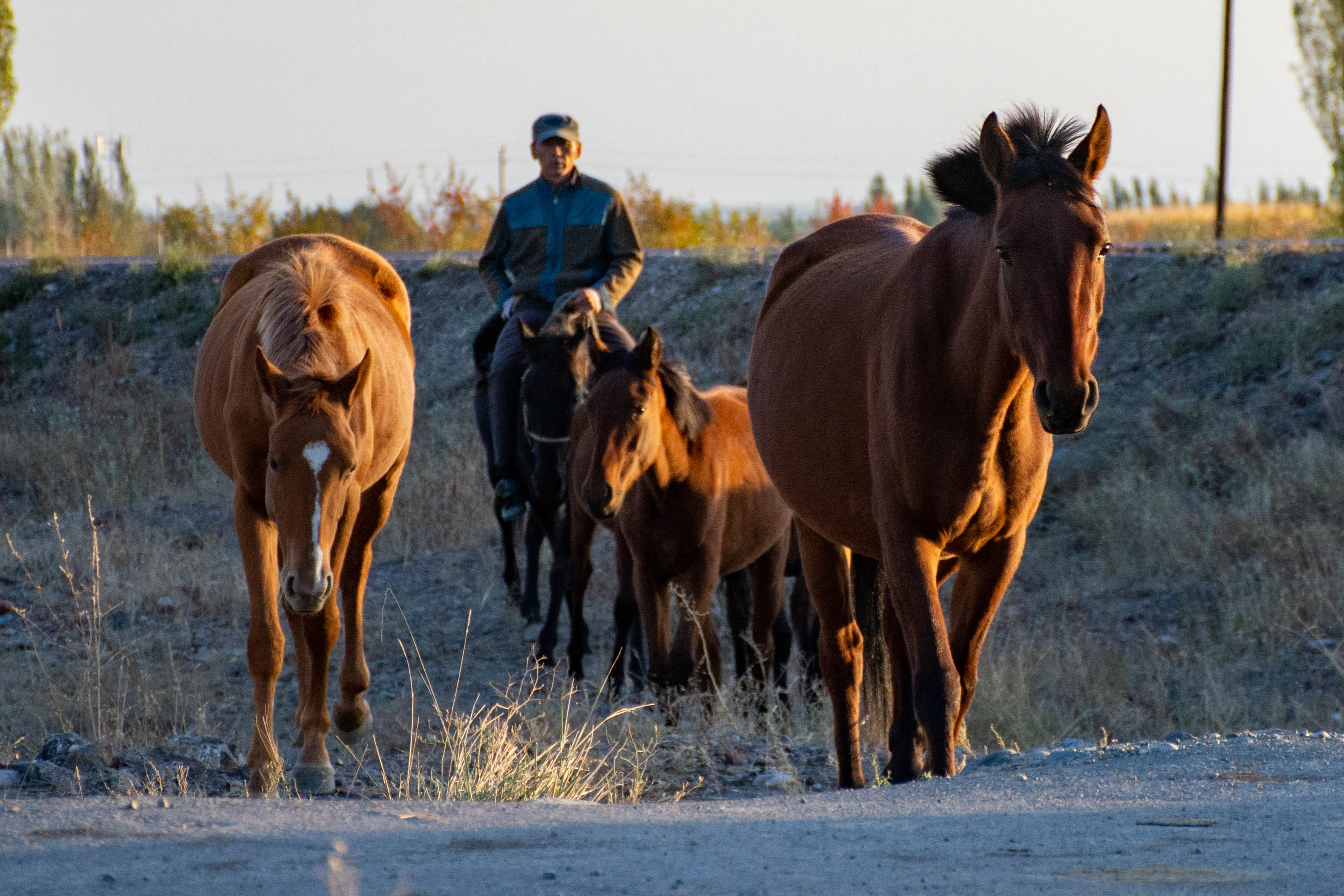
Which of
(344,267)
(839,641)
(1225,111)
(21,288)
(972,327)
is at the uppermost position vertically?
(1225,111)

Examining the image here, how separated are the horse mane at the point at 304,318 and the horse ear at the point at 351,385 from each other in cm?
11

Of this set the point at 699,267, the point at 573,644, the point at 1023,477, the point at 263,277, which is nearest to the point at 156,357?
the point at 699,267

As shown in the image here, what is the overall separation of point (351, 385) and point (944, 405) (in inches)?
85.3

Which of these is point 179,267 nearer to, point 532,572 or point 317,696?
point 532,572

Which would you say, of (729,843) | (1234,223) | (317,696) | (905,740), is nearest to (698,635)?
(317,696)

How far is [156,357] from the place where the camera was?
19.3m

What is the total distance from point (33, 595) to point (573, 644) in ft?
14.5

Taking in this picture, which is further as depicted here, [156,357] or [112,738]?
[156,357]

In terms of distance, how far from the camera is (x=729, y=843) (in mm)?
3322

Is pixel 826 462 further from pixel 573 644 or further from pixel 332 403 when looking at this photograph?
pixel 573 644

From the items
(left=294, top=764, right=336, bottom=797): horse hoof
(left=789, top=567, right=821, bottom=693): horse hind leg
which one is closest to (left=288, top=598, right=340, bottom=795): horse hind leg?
(left=294, top=764, right=336, bottom=797): horse hoof

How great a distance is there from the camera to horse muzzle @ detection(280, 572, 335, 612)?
4.64m

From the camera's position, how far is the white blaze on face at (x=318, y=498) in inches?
183

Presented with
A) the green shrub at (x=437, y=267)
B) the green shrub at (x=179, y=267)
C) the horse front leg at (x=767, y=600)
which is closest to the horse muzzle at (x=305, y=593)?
the horse front leg at (x=767, y=600)
